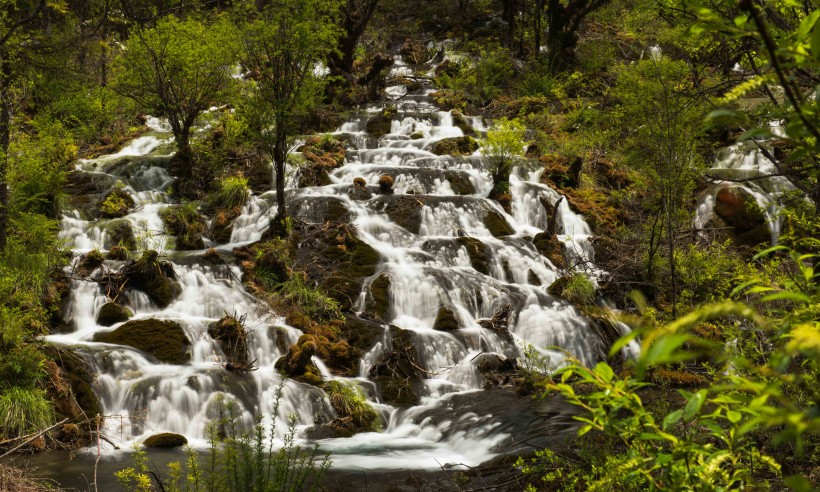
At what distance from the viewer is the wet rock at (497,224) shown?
14742 mm

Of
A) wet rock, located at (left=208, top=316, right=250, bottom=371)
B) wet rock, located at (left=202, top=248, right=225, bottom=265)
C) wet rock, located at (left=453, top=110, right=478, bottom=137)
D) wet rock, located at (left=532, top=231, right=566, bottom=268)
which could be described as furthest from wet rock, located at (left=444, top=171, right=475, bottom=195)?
wet rock, located at (left=208, top=316, right=250, bottom=371)

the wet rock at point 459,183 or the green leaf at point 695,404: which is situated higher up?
the wet rock at point 459,183

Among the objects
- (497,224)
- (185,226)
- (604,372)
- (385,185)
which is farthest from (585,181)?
(604,372)

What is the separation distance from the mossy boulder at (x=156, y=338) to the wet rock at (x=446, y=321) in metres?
4.62

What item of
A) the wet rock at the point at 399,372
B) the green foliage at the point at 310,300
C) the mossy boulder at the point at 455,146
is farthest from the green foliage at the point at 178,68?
the wet rock at the point at 399,372

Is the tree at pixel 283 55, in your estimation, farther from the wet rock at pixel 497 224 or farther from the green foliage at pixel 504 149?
the green foliage at pixel 504 149

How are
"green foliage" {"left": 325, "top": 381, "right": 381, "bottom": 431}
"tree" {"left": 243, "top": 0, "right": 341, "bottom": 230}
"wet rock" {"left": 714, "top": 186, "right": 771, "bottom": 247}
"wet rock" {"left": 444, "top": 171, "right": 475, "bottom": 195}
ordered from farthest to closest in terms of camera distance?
"wet rock" {"left": 444, "top": 171, "right": 475, "bottom": 195} < "wet rock" {"left": 714, "top": 186, "right": 771, "bottom": 247} < "tree" {"left": 243, "top": 0, "right": 341, "bottom": 230} < "green foliage" {"left": 325, "top": 381, "right": 381, "bottom": 431}

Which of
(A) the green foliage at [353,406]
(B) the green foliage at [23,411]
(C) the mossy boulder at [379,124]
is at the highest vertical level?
(C) the mossy boulder at [379,124]

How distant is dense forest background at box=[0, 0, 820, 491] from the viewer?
156 cm

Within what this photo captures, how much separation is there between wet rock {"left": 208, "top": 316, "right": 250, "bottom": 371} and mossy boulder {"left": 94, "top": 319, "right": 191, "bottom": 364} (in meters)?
0.50

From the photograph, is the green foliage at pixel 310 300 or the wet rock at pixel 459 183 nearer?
the green foliage at pixel 310 300

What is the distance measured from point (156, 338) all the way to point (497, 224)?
9.15 m

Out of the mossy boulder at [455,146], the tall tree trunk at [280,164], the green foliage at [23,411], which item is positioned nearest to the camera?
the green foliage at [23,411]

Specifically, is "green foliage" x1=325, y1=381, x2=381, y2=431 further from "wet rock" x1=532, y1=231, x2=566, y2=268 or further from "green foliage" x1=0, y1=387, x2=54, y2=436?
"wet rock" x1=532, y1=231, x2=566, y2=268
